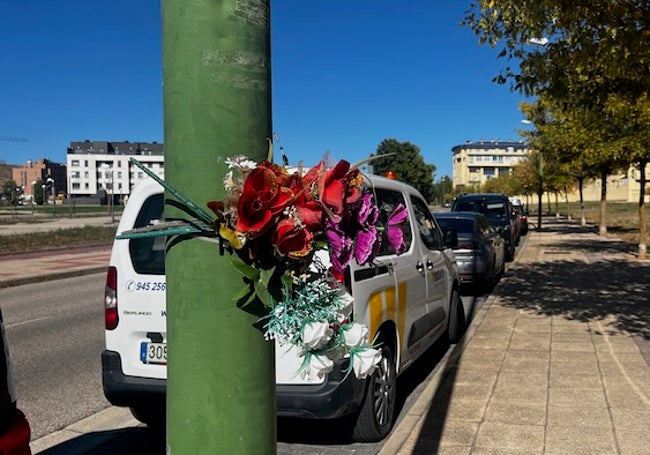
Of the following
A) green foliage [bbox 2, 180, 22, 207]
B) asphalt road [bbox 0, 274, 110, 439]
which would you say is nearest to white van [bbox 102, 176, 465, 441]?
asphalt road [bbox 0, 274, 110, 439]

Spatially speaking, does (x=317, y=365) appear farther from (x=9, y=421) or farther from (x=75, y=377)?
(x=75, y=377)

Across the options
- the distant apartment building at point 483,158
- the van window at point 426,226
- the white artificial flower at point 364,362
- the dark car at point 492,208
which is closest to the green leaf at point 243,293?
the white artificial flower at point 364,362

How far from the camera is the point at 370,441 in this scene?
4730mm

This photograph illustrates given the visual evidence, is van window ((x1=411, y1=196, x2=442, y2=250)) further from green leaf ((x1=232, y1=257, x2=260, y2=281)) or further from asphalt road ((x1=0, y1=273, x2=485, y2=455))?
green leaf ((x1=232, y1=257, x2=260, y2=281))

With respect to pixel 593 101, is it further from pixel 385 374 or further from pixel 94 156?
pixel 94 156

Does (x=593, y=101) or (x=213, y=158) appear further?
(x=593, y=101)

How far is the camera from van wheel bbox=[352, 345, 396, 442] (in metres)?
Result: 4.56

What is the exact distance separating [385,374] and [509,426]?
3.25 ft

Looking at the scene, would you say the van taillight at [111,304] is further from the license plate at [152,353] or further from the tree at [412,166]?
the tree at [412,166]

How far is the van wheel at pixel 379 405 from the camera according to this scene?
15.0 ft

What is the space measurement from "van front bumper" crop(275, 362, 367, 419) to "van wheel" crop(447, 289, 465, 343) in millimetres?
3489

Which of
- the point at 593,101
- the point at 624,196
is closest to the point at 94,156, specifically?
the point at 624,196

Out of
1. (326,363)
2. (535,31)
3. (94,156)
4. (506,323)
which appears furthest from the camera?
(94,156)

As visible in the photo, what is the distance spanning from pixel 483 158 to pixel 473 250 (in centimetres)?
13470
